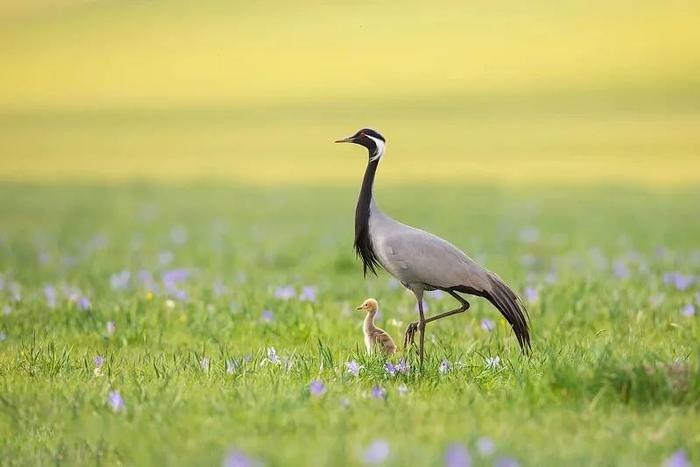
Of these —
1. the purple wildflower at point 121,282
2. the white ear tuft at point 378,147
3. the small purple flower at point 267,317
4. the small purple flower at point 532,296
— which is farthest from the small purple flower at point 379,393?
the purple wildflower at point 121,282

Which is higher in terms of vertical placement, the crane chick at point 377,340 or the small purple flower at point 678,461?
the small purple flower at point 678,461

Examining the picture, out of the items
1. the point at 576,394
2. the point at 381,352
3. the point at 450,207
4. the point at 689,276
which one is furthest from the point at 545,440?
the point at 450,207

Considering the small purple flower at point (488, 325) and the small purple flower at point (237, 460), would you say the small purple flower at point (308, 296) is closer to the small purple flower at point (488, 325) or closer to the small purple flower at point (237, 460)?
the small purple flower at point (488, 325)

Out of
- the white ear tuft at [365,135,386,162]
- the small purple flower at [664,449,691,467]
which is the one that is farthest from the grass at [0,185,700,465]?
the white ear tuft at [365,135,386,162]

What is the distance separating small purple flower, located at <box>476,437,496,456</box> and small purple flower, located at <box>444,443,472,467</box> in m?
0.09

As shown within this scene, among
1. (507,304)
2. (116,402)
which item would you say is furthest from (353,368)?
(116,402)

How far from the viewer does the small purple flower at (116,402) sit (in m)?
5.11

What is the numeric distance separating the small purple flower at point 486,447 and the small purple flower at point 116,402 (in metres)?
1.86

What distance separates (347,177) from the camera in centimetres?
3170

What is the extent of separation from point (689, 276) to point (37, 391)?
7.22 m

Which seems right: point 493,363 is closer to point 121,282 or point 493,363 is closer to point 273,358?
point 273,358

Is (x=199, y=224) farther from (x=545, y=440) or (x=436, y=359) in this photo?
(x=545, y=440)

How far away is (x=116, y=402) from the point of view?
5.11 meters

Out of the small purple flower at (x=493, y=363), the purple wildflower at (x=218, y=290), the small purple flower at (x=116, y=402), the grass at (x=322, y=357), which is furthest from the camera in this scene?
the purple wildflower at (x=218, y=290)
